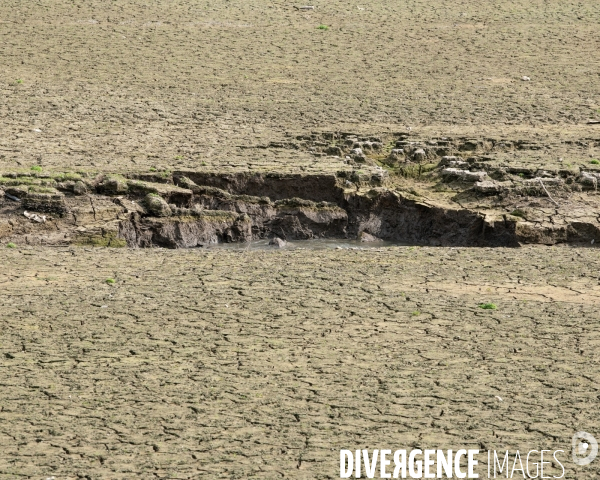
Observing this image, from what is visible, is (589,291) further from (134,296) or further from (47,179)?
(47,179)

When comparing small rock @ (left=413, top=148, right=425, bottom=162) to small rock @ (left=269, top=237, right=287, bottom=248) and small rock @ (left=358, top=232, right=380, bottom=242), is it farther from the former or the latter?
small rock @ (left=269, top=237, right=287, bottom=248)

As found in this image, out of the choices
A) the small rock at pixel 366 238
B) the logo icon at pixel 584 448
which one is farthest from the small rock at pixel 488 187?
the logo icon at pixel 584 448

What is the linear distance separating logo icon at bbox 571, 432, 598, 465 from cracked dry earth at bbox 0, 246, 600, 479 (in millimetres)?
63

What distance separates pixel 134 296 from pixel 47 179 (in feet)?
8.65

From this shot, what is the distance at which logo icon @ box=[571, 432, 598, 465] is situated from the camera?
4.91 meters

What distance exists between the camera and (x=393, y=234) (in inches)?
394

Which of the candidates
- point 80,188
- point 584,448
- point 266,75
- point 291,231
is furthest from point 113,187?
point 584,448

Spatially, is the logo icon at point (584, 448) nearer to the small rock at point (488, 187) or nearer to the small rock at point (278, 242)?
the small rock at point (278, 242)

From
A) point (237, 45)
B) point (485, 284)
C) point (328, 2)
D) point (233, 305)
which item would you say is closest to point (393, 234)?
point (485, 284)

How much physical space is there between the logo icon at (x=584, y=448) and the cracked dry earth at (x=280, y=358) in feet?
0.21

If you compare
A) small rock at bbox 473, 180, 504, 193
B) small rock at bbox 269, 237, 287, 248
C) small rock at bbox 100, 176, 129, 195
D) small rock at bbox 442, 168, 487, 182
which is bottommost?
small rock at bbox 269, 237, 287, 248

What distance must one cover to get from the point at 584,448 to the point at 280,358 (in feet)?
6.31

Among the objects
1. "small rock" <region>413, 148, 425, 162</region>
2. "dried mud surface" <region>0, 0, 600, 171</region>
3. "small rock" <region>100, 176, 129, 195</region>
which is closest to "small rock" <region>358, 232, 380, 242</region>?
"dried mud surface" <region>0, 0, 600, 171</region>

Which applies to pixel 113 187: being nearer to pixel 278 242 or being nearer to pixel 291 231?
pixel 278 242
